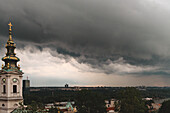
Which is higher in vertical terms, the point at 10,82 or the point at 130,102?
the point at 10,82

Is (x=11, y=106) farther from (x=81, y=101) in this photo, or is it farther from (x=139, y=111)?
(x=139, y=111)

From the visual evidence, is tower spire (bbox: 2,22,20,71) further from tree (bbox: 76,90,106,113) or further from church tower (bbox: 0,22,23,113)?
tree (bbox: 76,90,106,113)

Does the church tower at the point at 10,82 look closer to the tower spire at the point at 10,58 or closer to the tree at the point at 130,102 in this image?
the tower spire at the point at 10,58

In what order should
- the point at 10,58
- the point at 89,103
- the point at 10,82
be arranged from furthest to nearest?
the point at 89,103
the point at 10,58
the point at 10,82

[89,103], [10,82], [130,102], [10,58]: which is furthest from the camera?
[89,103]

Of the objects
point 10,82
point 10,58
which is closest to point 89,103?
point 10,82

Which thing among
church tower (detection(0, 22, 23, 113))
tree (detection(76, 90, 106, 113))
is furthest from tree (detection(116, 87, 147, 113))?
church tower (detection(0, 22, 23, 113))

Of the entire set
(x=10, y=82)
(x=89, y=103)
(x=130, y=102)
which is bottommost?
(x=89, y=103)

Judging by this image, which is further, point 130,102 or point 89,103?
point 89,103

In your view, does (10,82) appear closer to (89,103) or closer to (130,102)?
(89,103)
